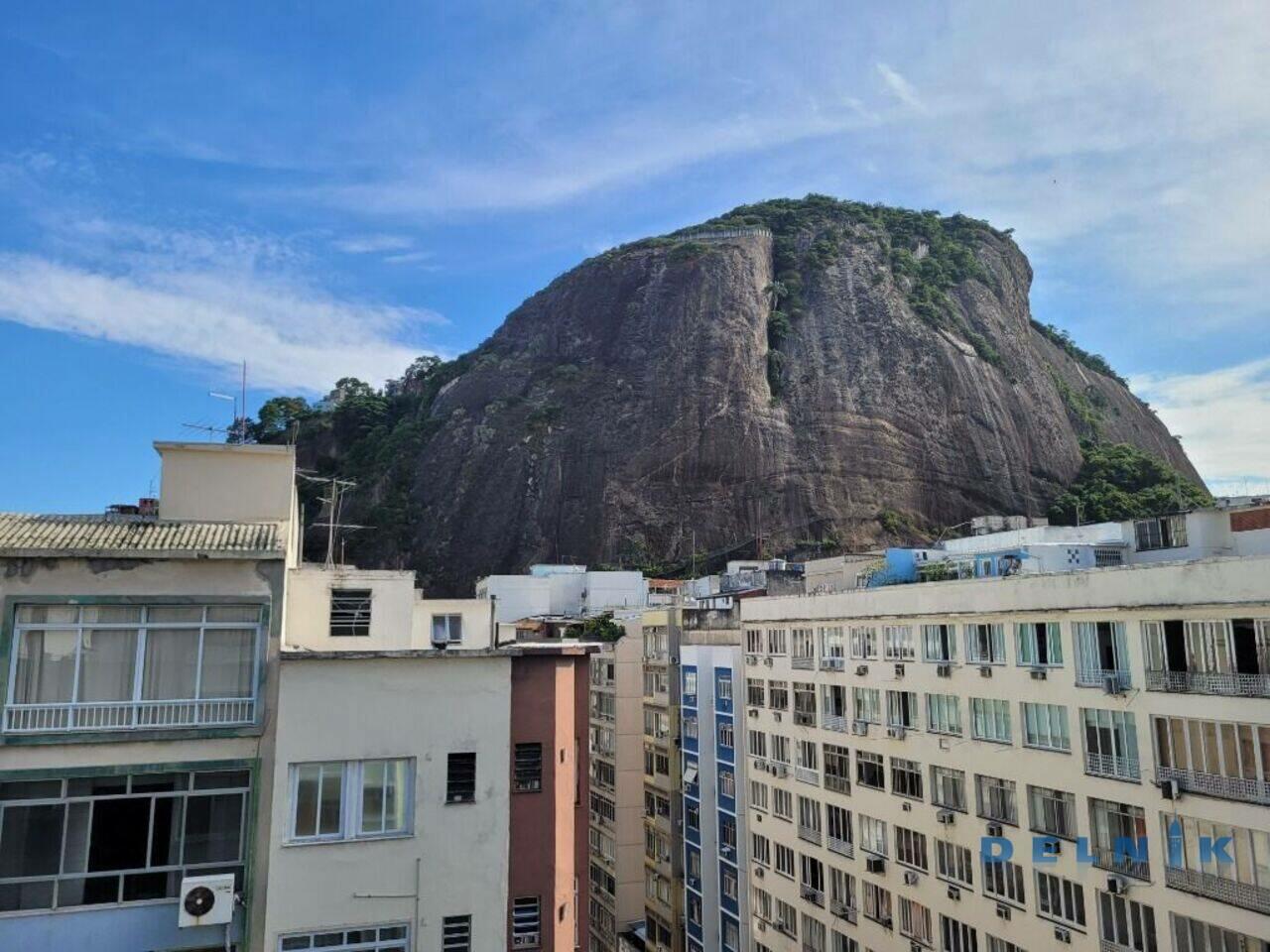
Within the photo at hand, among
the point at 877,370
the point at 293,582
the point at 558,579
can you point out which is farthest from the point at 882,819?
the point at 877,370

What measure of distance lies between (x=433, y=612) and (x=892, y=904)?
42.2 ft

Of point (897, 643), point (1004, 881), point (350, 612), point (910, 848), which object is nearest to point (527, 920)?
point (350, 612)

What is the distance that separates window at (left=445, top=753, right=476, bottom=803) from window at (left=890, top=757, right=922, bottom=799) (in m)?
13.1

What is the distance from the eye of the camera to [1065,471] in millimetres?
76312

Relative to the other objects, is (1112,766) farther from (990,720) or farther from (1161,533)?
(1161,533)


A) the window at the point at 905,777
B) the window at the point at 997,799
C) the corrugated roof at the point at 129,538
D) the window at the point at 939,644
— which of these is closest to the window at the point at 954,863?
the window at the point at 997,799

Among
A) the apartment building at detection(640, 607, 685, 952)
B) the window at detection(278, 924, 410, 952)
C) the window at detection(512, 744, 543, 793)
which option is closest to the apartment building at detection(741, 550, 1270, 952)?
the apartment building at detection(640, 607, 685, 952)

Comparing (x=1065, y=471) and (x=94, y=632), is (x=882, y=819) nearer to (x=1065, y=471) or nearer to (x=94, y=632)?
(x=94, y=632)

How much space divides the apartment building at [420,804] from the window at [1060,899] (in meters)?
9.76

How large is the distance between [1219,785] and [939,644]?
23.7 feet

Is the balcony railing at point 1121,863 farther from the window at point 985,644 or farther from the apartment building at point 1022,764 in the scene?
the window at point 985,644

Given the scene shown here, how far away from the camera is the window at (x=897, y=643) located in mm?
21797

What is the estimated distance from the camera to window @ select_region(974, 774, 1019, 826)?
59.4ft

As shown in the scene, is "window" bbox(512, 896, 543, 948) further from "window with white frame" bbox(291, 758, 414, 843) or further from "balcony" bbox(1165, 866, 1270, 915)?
"balcony" bbox(1165, 866, 1270, 915)
